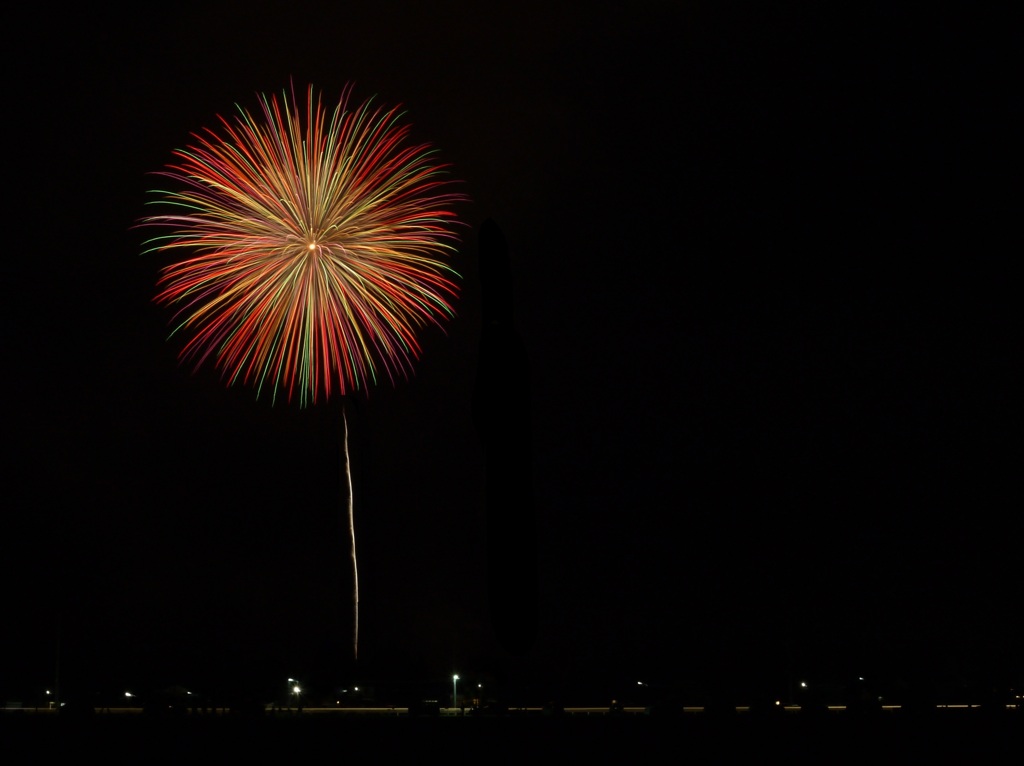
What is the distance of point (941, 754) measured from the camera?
2217cm

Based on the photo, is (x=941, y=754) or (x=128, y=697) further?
(x=128, y=697)

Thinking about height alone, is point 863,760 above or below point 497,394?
below

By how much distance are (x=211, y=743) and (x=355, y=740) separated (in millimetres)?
3689

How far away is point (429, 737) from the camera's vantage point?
2708 centimetres

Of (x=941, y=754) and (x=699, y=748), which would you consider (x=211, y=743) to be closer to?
(x=699, y=748)

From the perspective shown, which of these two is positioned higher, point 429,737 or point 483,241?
point 483,241

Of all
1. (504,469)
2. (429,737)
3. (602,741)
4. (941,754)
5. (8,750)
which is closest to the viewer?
(504,469)

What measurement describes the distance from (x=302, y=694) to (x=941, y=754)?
8727cm

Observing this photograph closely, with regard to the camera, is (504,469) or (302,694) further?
(302,694)

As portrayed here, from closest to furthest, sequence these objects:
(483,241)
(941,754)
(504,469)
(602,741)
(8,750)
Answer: (504,469)
(483,241)
(8,750)
(941,754)
(602,741)

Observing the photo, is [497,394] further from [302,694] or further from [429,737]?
[302,694]

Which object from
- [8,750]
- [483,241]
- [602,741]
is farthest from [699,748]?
[8,750]

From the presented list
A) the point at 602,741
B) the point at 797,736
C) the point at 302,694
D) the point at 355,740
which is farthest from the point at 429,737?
the point at 302,694

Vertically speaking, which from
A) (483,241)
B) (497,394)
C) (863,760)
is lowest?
(863,760)
